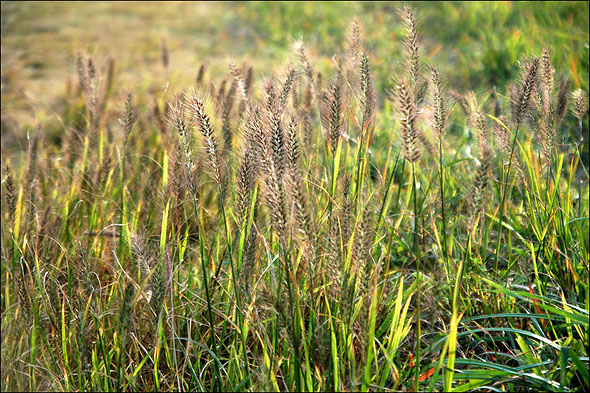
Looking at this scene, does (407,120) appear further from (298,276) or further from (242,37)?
(242,37)

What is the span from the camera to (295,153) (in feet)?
4.61

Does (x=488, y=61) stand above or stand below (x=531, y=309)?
above

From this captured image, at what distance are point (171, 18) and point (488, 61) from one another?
3.82 m

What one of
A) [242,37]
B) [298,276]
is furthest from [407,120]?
[242,37]

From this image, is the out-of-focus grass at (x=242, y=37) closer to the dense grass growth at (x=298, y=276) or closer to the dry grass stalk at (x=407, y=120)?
the dense grass growth at (x=298, y=276)

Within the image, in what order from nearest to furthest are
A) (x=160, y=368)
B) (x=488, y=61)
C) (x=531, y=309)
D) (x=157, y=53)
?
1. (x=160, y=368)
2. (x=531, y=309)
3. (x=488, y=61)
4. (x=157, y=53)

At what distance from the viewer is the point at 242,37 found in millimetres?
5738

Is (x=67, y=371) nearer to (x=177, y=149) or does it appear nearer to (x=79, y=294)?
(x=79, y=294)

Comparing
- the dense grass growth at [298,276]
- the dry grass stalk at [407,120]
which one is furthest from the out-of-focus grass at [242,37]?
the dry grass stalk at [407,120]

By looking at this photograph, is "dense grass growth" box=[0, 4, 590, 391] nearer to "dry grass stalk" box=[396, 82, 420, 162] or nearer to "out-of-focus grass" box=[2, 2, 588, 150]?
"dry grass stalk" box=[396, 82, 420, 162]

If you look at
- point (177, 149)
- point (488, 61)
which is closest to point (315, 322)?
point (177, 149)

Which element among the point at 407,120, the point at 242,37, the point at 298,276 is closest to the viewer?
the point at 407,120

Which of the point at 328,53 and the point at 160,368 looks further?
the point at 328,53

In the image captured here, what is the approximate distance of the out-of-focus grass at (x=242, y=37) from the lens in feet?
13.9
